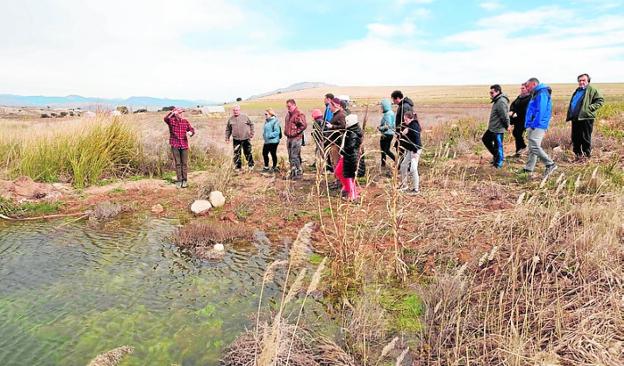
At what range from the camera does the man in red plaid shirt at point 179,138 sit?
28.7 feet

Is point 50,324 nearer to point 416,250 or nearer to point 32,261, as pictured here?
point 32,261

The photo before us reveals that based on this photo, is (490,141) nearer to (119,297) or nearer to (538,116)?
(538,116)

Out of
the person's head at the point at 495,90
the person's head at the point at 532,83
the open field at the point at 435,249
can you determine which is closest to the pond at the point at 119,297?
the open field at the point at 435,249

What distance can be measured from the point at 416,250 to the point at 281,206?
3.16 m

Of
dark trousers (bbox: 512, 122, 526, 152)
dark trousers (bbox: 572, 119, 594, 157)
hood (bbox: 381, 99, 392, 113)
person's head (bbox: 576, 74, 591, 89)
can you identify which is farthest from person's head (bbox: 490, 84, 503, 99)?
hood (bbox: 381, 99, 392, 113)

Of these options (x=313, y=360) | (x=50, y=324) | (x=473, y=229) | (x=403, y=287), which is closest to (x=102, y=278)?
(x=50, y=324)

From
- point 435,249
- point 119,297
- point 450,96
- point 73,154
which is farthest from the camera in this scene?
point 450,96

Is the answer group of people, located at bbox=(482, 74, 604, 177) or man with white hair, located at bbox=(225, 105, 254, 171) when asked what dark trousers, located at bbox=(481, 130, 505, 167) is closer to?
group of people, located at bbox=(482, 74, 604, 177)

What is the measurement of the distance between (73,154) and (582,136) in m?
12.1

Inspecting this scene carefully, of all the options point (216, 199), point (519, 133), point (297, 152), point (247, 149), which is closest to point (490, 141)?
point (519, 133)

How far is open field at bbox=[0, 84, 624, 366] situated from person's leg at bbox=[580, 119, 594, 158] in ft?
1.27

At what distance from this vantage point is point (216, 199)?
7.71 m

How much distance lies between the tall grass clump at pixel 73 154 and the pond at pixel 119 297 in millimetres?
3102

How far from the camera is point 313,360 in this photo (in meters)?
3.10
